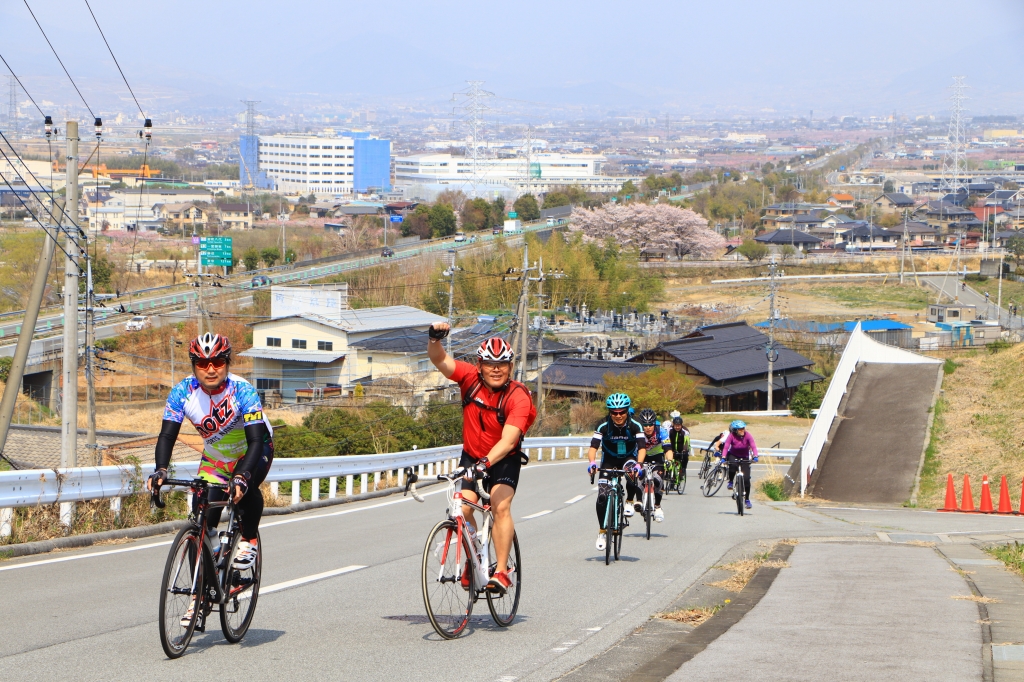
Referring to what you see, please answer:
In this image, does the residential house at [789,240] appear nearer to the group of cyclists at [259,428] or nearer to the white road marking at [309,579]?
the white road marking at [309,579]

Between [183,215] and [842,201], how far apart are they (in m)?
105

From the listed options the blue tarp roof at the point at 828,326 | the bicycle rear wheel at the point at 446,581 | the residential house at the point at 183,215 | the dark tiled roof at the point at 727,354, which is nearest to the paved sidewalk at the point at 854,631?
the bicycle rear wheel at the point at 446,581

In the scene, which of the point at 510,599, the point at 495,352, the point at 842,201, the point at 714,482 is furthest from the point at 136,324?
the point at 842,201

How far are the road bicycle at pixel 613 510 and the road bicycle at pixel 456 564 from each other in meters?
3.66

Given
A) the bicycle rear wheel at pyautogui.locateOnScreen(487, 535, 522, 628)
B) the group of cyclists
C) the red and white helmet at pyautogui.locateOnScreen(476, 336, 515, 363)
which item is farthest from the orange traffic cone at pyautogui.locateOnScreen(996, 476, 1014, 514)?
the red and white helmet at pyautogui.locateOnScreen(476, 336, 515, 363)

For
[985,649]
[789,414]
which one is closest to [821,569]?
[985,649]

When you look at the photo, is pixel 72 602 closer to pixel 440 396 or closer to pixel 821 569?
pixel 821 569

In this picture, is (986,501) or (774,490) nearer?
(986,501)

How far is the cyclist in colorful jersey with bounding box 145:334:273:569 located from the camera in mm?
5598

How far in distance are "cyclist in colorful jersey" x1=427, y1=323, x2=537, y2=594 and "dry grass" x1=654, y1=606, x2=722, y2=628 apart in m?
1.52

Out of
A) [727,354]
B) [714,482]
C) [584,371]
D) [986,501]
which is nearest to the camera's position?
[986,501]

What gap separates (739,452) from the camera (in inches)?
663

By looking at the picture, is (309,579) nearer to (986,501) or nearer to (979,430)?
(986,501)

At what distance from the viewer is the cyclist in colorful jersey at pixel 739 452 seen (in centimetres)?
1666
